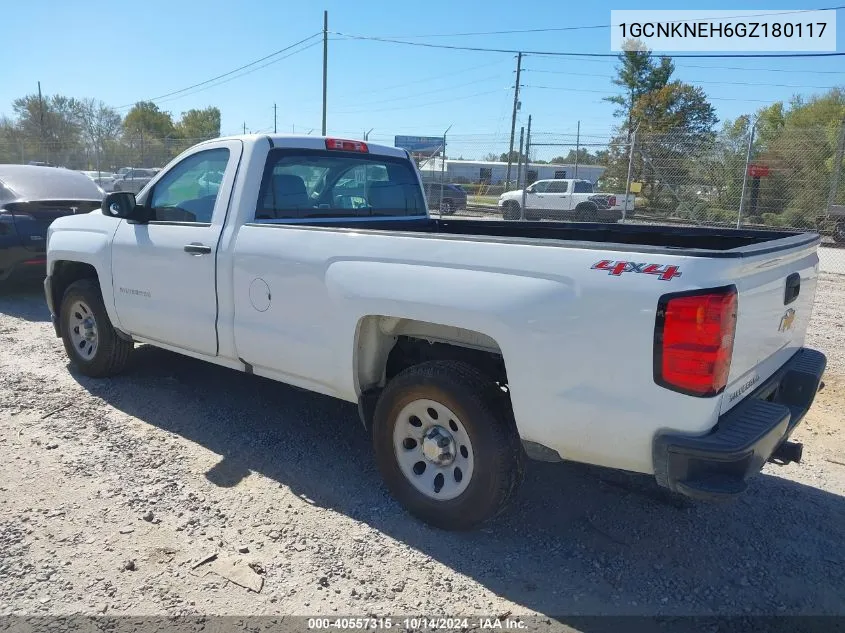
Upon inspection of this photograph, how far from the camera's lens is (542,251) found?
2.69 metres

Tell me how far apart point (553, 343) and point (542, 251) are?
0.38 meters

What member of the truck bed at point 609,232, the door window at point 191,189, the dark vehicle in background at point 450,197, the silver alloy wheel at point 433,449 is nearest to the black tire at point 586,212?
the dark vehicle in background at point 450,197

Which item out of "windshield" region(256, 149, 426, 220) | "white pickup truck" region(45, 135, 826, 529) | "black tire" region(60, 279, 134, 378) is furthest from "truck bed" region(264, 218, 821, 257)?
"black tire" region(60, 279, 134, 378)

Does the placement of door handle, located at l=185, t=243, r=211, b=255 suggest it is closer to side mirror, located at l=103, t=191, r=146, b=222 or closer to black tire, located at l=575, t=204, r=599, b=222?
side mirror, located at l=103, t=191, r=146, b=222

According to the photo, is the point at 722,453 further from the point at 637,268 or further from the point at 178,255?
the point at 178,255

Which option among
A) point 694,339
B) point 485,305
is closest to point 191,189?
point 485,305

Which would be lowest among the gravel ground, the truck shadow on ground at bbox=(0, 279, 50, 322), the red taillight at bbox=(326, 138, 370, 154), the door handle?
the gravel ground

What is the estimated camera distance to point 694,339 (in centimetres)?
238

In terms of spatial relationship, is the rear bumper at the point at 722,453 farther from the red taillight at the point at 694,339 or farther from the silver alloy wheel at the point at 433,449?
the silver alloy wheel at the point at 433,449

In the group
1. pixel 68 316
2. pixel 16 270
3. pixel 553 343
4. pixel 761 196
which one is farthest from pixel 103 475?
pixel 761 196

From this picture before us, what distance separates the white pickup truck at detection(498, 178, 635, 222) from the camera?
19584 mm

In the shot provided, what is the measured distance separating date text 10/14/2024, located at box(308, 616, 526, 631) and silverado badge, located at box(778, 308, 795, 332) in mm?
1832

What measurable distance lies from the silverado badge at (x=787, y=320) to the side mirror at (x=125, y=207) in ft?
13.2

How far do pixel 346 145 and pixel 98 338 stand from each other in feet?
8.21
